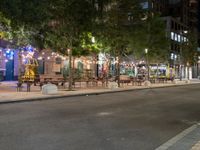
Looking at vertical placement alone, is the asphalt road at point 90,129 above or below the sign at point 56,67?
below

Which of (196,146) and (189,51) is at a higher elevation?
(189,51)

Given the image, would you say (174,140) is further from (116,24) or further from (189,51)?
(189,51)

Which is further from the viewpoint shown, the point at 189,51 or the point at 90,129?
the point at 189,51

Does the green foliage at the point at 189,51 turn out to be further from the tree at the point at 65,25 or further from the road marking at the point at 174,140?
the road marking at the point at 174,140

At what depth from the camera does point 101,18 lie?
3416 cm

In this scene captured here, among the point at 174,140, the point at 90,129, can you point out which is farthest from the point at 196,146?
the point at 90,129

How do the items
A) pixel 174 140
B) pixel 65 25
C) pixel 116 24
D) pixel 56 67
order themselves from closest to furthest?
pixel 174 140 → pixel 65 25 → pixel 116 24 → pixel 56 67

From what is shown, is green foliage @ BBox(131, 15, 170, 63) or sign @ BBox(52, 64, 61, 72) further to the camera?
sign @ BBox(52, 64, 61, 72)

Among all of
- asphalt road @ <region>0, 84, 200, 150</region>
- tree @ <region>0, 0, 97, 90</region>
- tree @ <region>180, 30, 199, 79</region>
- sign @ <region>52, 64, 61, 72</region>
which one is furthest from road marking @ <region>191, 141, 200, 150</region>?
tree @ <region>180, 30, 199, 79</region>

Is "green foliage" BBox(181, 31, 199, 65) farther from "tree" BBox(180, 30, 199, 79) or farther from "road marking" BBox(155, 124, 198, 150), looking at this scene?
"road marking" BBox(155, 124, 198, 150)

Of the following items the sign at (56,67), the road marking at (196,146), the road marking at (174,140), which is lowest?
the road marking at (174,140)

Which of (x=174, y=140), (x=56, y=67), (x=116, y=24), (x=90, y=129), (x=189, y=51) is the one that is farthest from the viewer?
(x=189, y=51)

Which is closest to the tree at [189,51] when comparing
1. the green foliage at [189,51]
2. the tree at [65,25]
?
the green foliage at [189,51]

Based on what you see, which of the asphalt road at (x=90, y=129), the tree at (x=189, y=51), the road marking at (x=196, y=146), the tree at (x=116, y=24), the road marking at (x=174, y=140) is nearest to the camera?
the road marking at (x=196, y=146)
